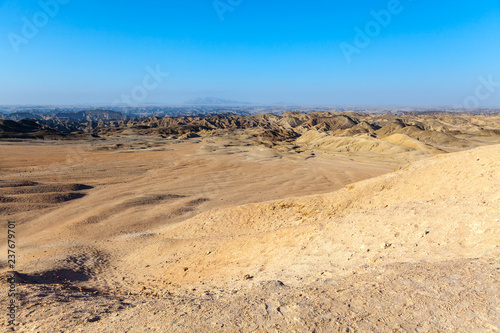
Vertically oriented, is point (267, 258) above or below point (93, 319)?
below

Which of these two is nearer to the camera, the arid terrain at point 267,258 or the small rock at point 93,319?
the arid terrain at point 267,258

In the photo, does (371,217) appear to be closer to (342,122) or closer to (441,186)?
(441,186)

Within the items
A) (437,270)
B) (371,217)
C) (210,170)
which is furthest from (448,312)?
(210,170)

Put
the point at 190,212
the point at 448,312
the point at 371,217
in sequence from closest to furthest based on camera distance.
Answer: the point at 448,312 < the point at 371,217 < the point at 190,212

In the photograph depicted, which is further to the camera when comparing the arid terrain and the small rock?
the small rock

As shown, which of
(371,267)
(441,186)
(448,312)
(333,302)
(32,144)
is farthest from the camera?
(32,144)

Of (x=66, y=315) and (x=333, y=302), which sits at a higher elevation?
(x=333, y=302)

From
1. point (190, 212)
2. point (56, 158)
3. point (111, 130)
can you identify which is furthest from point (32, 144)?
point (190, 212)

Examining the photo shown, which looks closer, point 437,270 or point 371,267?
point 437,270

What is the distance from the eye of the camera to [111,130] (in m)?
86.7

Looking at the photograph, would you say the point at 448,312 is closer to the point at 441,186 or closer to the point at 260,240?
the point at 260,240

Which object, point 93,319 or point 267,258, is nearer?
point 93,319

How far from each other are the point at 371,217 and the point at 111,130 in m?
91.5

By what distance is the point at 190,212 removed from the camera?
16969 mm
